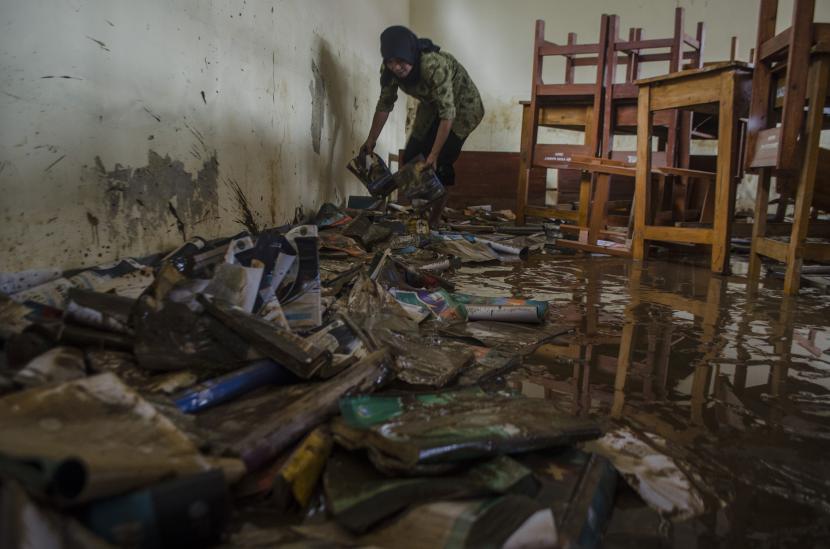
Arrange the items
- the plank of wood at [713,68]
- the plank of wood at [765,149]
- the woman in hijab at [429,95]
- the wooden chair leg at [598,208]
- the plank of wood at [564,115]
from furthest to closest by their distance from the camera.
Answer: the plank of wood at [564,115] < the woman in hijab at [429,95] < the wooden chair leg at [598,208] < the plank of wood at [713,68] < the plank of wood at [765,149]

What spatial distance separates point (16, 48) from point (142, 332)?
907 mm

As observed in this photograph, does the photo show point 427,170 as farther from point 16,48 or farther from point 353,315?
point 16,48

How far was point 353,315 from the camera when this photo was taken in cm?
169

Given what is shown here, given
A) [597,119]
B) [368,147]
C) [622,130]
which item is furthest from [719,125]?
[368,147]

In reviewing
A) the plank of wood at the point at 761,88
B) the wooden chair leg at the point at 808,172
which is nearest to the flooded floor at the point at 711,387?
the wooden chair leg at the point at 808,172

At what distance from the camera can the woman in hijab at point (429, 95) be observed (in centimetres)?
392

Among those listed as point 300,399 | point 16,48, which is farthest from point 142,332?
point 16,48

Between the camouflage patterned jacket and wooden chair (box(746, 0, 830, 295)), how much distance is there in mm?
1999

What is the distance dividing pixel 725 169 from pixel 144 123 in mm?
2725

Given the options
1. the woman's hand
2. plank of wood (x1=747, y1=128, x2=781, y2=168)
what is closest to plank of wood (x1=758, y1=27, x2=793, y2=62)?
plank of wood (x1=747, y1=128, x2=781, y2=168)

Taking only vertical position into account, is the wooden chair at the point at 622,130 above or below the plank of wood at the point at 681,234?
above

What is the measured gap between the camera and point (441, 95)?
4.09 metres

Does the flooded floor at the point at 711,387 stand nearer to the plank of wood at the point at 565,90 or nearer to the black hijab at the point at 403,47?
the black hijab at the point at 403,47

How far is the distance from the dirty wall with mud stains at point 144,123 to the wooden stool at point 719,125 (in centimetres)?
214
